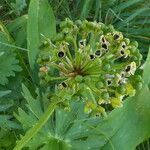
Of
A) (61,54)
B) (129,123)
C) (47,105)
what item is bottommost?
(129,123)

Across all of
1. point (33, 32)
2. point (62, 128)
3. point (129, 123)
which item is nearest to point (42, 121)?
point (62, 128)

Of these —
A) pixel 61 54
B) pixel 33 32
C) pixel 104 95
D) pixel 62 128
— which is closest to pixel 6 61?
pixel 33 32

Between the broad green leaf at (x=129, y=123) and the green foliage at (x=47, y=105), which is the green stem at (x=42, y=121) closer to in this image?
the green foliage at (x=47, y=105)

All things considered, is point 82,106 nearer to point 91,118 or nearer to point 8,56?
point 91,118

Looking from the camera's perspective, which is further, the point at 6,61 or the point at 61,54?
the point at 6,61

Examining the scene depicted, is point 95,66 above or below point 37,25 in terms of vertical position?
above

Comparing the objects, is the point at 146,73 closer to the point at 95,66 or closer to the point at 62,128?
the point at 62,128

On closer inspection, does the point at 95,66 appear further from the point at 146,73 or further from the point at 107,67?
the point at 146,73

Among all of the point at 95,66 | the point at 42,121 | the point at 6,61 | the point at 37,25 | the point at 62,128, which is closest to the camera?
the point at 42,121

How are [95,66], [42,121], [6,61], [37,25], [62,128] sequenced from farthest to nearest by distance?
[37,25] < [6,61] < [62,128] < [95,66] < [42,121]
